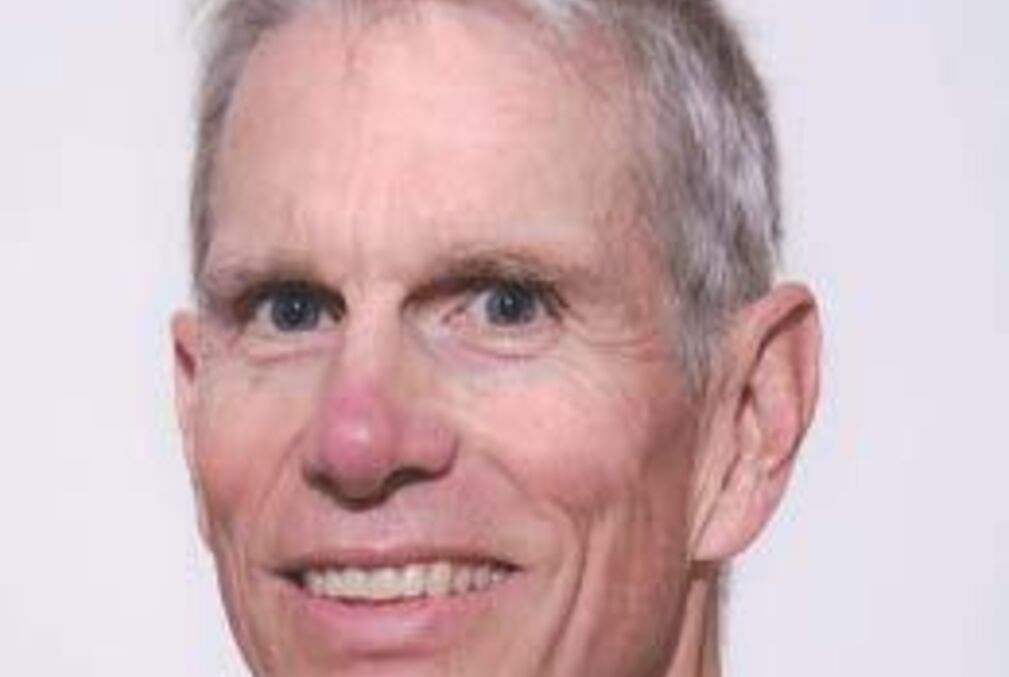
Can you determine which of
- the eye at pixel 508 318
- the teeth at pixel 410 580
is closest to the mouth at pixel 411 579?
the teeth at pixel 410 580

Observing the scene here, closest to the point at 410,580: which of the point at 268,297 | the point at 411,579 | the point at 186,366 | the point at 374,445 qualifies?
the point at 411,579

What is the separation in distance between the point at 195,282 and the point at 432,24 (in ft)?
0.95

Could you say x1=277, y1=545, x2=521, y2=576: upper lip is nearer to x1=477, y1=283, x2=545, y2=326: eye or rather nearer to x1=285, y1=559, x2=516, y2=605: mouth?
x1=285, y1=559, x2=516, y2=605: mouth

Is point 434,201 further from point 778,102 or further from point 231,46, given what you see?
Result: point 778,102

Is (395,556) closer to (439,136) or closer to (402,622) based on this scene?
(402,622)

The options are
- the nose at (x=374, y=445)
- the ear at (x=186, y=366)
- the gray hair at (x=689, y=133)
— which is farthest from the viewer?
the ear at (x=186, y=366)

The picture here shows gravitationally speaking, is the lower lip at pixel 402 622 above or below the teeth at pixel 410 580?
below

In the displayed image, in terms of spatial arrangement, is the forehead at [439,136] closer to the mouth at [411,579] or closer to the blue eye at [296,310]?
the blue eye at [296,310]

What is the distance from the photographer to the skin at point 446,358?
1.93 m

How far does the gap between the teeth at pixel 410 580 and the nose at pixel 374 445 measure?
0.06 meters

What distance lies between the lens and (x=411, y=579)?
6.43 ft

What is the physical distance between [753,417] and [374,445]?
330 mm

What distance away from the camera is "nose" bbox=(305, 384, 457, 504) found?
1.89 metres

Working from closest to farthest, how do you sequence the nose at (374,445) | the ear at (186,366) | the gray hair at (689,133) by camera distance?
the nose at (374,445), the gray hair at (689,133), the ear at (186,366)
